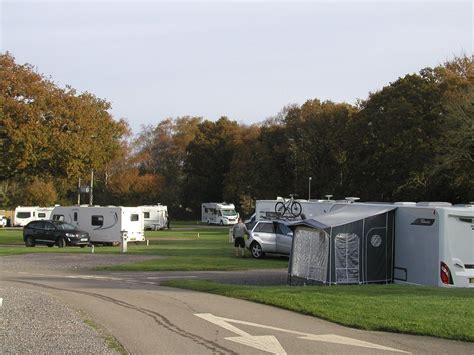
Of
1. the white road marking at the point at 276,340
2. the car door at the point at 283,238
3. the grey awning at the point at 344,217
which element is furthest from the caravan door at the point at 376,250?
the car door at the point at 283,238

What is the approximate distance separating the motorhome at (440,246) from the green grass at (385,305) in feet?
5.20

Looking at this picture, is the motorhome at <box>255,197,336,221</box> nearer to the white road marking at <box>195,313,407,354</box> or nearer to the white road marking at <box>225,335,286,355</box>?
the white road marking at <box>195,313,407,354</box>

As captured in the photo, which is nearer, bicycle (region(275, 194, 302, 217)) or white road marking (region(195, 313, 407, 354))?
white road marking (region(195, 313, 407, 354))

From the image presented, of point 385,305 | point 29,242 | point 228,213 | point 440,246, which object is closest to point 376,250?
point 440,246

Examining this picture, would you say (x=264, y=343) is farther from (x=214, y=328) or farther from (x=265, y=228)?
(x=265, y=228)

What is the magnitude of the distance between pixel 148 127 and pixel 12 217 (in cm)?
3276

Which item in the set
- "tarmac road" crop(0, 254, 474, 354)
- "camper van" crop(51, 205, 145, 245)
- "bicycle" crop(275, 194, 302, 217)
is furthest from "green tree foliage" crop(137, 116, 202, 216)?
"tarmac road" crop(0, 254, 474, 354)

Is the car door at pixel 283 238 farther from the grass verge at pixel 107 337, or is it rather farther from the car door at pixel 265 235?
the grass verge at pixel 107 337

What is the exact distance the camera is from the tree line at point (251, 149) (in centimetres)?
3694

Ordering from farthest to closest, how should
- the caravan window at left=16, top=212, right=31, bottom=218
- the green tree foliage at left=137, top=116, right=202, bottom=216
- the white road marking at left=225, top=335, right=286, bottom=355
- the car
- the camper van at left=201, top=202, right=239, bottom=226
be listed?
the green tree foliage at left=137, top=116, right=202, bottom=216, the camper van at left=201, top=202, right=239, bottom=226, the caravan window at left=16, top=212, right=31, bottom=218, the car, the white road marking at left=225, top=335, right=286, bottom=355

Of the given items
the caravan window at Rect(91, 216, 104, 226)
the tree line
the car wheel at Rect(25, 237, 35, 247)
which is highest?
the tree line

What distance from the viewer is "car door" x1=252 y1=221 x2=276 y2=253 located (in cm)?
2698

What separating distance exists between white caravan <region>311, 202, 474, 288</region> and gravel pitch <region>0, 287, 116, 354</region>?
882cm

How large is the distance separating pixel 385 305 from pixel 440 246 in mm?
4807
